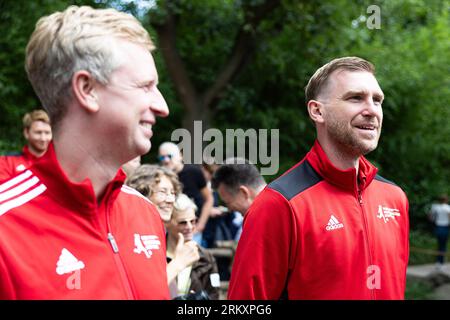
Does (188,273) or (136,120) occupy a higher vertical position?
(136,120)

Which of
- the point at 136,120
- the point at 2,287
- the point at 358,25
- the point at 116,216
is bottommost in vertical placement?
the point at 2,287

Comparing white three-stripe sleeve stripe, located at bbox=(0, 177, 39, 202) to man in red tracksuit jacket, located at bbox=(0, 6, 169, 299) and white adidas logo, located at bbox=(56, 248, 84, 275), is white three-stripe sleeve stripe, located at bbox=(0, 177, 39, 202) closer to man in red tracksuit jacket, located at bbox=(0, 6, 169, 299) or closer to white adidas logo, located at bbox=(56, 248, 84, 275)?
man in red tracksuit jacket, located at bbox=(0, 6, 169, 299)

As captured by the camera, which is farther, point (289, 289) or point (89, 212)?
point (289, 289)

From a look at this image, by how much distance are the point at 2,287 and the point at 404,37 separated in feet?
54.9

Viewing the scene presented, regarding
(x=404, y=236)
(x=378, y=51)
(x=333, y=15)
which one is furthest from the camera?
(x=378, y=51)

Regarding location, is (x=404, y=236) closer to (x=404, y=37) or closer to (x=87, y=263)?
(x=87, y=263)

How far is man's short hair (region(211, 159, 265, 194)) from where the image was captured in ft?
14.4

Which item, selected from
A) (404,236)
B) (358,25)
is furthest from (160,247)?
(358,25)

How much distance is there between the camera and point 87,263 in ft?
6.54

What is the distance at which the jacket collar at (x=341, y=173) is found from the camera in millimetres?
3143

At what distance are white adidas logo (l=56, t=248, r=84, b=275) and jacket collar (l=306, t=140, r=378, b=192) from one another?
1496mm

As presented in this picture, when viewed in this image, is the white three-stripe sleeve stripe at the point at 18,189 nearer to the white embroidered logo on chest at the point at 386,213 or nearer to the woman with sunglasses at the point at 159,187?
the white embroidered logo on chest at the point at 386,213

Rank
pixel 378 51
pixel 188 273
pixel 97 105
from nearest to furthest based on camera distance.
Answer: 1. pixel 97 105
2. pixel 188 273
3. pixel 378 51

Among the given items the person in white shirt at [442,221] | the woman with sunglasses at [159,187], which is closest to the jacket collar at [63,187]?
the woman with sunglasses at [159,187]
